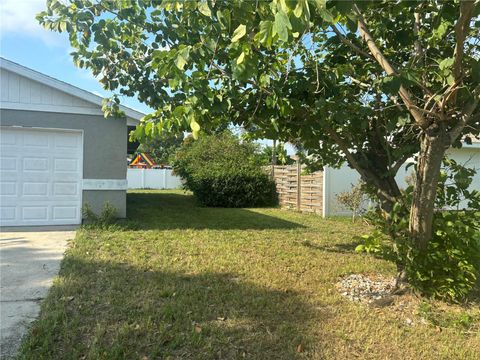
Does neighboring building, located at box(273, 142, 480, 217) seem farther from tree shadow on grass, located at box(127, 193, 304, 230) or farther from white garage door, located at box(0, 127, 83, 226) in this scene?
white garage door, located at box(0, 127, 83, 226)

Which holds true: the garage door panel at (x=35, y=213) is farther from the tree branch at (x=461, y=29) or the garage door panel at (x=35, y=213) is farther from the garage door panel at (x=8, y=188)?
the tree branch at (x=461, y=29)

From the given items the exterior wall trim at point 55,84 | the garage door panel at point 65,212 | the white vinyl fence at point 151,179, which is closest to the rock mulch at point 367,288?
the exterior wall trim at point 55,84

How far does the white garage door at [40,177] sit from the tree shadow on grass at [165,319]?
4318mm

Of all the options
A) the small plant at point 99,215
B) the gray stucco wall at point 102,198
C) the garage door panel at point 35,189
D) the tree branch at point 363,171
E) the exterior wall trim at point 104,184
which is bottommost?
the small plant at point 99,215

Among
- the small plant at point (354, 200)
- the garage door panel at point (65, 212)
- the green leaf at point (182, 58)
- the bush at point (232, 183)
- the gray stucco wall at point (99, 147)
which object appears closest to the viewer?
the green leaf at point (182, 58)

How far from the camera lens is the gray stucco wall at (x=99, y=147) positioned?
927 cm

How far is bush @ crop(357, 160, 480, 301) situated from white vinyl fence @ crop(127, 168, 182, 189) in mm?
25138

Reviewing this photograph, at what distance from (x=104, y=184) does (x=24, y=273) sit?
4149 mm

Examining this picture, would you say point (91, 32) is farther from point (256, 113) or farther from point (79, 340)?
point (79, 340)

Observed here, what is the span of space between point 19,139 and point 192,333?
293 inches

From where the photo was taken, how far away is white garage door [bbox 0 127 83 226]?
9.05 metres

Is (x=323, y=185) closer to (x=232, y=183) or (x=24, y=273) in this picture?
(x=232, y=183)

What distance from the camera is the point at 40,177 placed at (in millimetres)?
9258

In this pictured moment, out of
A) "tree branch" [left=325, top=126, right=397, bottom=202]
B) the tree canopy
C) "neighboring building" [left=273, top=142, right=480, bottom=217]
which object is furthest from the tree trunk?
"neighboring building" [left=273, top=142, right=480, bottom=217]
